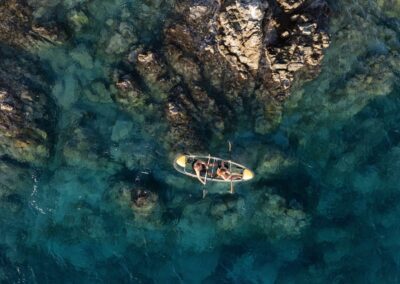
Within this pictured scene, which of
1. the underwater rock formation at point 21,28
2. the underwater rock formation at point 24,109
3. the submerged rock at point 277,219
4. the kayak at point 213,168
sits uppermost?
the underwater rock formation at point 21,28

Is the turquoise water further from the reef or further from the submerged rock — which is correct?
the reef

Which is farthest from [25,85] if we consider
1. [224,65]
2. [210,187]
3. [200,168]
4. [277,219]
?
[277,219]

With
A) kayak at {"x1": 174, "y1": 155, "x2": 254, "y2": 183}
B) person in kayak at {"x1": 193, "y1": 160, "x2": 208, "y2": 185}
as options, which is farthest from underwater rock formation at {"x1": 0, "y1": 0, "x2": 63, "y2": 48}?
person in kayak at {"x1": 193, "y1": 160, "x2": 208, "y2": 185}

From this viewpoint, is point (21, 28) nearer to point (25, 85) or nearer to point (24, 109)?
point (25, 85)

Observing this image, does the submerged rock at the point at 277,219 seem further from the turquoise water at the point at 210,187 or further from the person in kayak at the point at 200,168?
the person in kayak at the point at 200,168

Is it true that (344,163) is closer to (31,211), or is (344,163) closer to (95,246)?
(95,246)

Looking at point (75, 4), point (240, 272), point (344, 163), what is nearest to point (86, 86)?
point (75, 4)

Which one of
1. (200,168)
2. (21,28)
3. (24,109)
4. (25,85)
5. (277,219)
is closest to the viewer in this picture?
(200,168)

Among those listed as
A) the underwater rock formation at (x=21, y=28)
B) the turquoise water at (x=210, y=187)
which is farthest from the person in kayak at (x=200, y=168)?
the underwater rock formation at (x=21, y=28)
